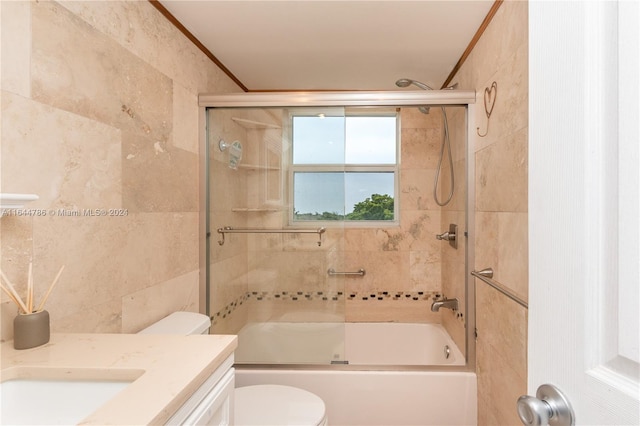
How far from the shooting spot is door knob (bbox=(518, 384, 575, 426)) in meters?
0.47

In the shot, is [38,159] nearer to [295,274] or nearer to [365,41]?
[295,274]

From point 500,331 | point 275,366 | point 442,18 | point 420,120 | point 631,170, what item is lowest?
point 275,366

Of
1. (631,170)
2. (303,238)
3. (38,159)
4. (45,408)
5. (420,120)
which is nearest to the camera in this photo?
(631,170)

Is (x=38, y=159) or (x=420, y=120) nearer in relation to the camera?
(x=38, y=159)

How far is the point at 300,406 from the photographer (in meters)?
1.43

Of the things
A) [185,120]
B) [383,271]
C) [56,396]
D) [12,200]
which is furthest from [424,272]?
[12,200]

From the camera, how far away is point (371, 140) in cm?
279

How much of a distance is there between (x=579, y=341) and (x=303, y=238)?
1.60 metres

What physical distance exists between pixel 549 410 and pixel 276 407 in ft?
3.94

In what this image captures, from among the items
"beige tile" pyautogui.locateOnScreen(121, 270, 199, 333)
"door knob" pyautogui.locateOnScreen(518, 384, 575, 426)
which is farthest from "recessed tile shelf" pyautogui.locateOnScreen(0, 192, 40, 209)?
"door knob" pyautogui.locateOnScreen(518, 384, 575, 426)

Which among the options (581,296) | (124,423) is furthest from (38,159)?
(581,296)

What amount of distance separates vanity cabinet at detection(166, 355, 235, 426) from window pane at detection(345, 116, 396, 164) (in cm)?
215

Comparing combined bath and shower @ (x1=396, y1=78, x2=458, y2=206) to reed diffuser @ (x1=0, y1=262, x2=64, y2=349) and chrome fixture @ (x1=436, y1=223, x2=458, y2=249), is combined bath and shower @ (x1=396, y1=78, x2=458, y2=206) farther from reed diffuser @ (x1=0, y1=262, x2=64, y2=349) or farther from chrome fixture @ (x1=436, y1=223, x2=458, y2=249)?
reed diffuser @ (x1=0, y1=262, x2=64, y2=349)

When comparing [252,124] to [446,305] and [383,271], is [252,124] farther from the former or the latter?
[446,305]
